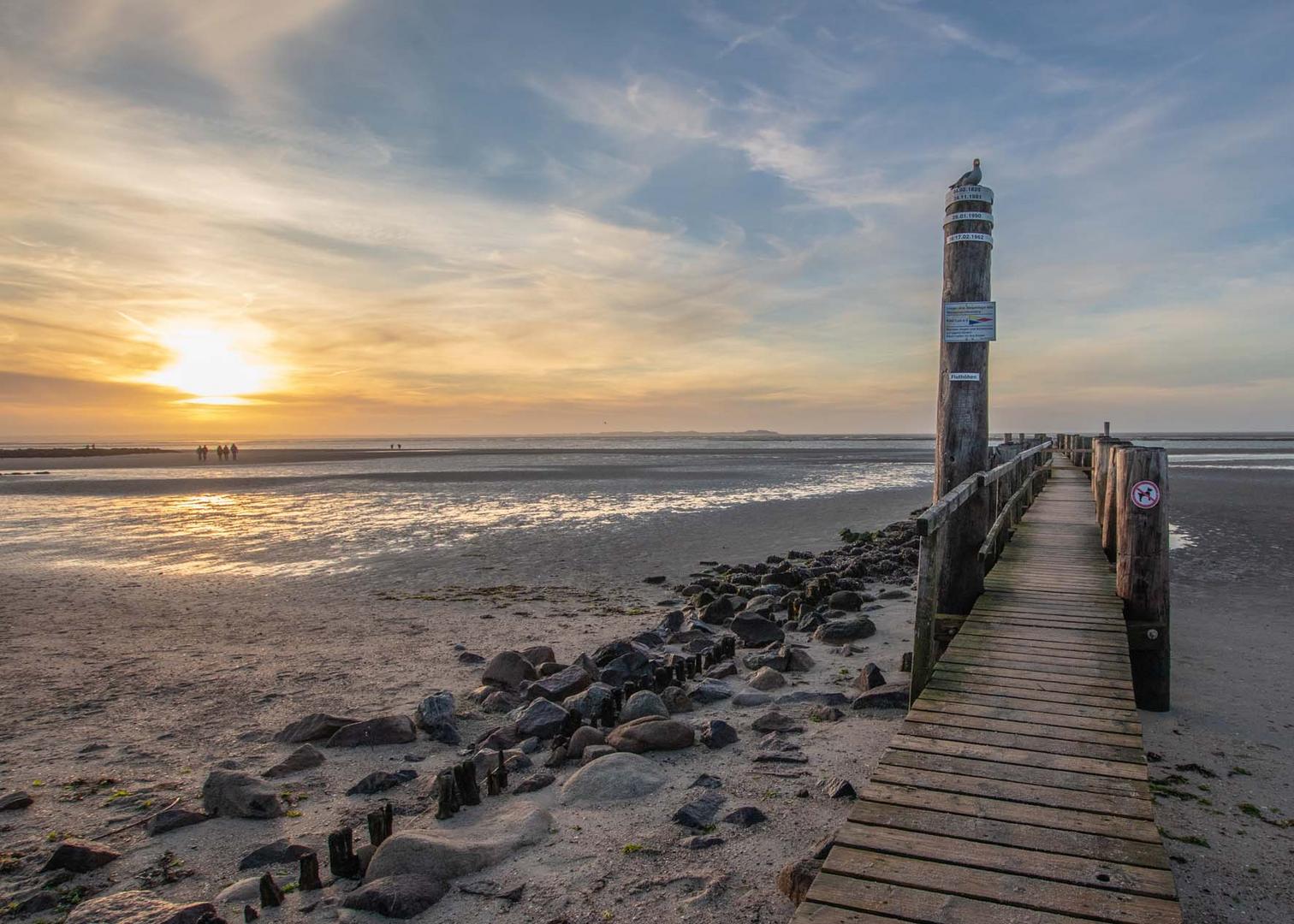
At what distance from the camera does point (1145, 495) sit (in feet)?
21.9

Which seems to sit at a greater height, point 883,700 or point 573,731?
point 883,700

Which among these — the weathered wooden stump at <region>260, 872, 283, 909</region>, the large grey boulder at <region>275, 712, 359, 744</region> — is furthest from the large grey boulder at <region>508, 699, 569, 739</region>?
the weathered wooden stump at <region>260, 872, 283, 909</region>

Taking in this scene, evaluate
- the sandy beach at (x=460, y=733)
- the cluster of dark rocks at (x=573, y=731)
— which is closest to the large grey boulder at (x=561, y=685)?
the cluster of dark rocks at (x=573, y=731)

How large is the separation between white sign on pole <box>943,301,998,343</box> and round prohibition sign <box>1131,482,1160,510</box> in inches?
71.8

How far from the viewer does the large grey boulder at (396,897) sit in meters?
3.93

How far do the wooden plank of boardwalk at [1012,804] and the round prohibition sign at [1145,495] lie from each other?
3.68ft

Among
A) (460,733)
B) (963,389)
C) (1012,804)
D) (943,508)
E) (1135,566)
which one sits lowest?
(460,733)

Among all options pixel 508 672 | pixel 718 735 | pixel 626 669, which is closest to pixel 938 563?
pixel 718 735

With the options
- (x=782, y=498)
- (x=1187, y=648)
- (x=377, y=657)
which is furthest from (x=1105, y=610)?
(x=782, y=498)

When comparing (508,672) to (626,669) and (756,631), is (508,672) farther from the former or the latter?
(756,631)

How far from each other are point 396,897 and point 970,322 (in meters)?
5.92

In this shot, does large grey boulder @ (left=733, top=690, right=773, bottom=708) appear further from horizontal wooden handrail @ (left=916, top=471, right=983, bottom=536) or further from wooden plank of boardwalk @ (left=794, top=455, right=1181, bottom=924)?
horizontal wooden handrail @ (left=916, top=471, right=983, bottom=536)

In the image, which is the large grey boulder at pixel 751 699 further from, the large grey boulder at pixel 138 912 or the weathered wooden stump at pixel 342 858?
the large grey boulder at pixel 138 912

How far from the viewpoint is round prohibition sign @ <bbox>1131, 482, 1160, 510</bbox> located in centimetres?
661
